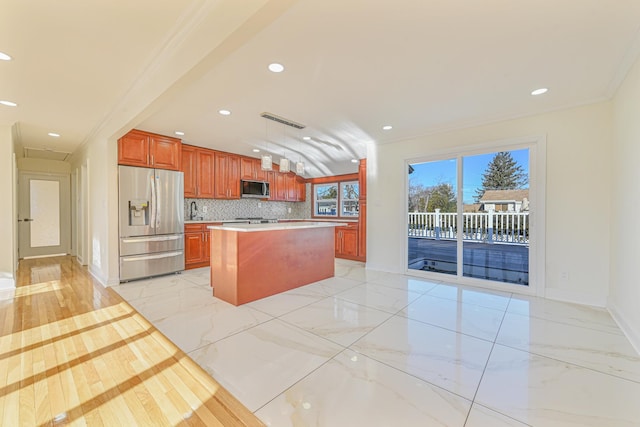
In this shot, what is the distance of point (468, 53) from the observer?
87.0 inches

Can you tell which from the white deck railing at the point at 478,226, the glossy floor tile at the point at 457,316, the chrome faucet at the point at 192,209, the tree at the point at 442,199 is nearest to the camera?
the glossy floor tile at the point at 457,316

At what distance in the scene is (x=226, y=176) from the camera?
5.77 meters

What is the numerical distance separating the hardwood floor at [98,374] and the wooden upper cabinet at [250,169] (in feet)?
11.9

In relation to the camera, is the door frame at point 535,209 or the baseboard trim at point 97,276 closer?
the door frame at point 535,209

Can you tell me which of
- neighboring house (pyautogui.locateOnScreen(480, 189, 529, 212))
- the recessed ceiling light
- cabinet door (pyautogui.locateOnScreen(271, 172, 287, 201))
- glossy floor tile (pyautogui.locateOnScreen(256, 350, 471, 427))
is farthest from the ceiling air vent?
glossy floor tile (pyautogui.locateOnScreen(256, 350, 471, 427))

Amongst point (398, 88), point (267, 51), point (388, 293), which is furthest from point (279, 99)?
point (388, 293)

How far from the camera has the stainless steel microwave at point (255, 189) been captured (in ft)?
19.9

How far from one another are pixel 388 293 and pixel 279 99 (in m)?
2.85

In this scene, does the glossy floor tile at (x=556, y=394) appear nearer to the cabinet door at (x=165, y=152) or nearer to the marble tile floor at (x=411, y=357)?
the marble tile floor at (x=411, y=357)

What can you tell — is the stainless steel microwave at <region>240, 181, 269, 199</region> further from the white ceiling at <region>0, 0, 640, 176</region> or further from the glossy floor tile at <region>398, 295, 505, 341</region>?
the glossy floor tile at <region>398, 295, 505, 341</region>

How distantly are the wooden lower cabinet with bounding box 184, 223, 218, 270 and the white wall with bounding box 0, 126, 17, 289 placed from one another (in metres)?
2.25

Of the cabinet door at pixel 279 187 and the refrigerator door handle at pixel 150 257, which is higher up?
the cabinet door at pixel 279 187

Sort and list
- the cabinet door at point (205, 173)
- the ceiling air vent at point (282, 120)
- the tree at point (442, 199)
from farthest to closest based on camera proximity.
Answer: the cabinet door at point (205, 173) < the tree at point (442, 199) < the ceiling air vent at point (282, 120)

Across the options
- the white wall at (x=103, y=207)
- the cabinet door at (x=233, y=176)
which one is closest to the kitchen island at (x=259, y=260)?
the white wall at (x=103, y=207)
